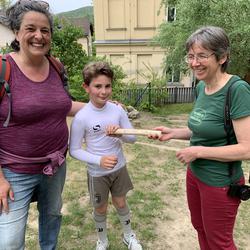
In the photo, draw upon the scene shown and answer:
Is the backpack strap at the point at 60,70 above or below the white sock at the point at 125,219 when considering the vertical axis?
above

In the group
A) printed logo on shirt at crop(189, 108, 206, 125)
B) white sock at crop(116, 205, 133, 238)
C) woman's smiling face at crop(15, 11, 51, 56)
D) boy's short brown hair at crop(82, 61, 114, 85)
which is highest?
woman's smiling face at crop(15, 11, 51, 56)

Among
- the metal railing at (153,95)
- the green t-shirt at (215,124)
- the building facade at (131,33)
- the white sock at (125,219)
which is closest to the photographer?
the green t-shirt at (215,124)

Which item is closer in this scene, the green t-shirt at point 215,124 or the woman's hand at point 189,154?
the green t-shirt at point 215,124

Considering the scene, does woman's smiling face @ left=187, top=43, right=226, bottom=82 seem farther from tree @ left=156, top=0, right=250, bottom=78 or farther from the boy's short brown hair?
tree @ left=156, top=0, right=250, bottom=78

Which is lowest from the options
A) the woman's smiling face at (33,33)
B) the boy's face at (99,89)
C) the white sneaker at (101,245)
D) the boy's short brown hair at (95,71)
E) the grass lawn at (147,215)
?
the grass lawn at (147,215)

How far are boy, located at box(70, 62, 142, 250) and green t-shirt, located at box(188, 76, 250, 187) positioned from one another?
0.65 meters

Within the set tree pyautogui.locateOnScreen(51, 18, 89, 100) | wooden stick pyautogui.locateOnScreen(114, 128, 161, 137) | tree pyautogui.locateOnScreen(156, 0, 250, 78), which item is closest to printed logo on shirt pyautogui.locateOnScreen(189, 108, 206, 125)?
wooden stick pyautogui.locateOnScreen(114, 128, 161, 137)

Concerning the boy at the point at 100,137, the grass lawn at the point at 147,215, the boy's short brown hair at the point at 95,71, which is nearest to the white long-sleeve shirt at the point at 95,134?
the boy at the point at 100,137

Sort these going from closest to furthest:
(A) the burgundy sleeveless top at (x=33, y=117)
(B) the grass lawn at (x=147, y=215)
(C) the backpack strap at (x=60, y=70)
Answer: (A) the burgundy sleeveless top at (x=33, y=117) → (C) the backpack strap at (x=60, y=70) → (B) the grass lawn at (x=147, y=215)

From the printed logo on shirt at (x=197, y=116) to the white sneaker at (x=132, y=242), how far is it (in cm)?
160

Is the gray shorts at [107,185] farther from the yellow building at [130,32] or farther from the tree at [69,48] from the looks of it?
the yellow building at [130,32]

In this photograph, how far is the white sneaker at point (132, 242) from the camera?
3158 mm

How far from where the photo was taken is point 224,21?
366 inches

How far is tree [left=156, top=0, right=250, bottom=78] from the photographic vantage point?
8.91 meters
